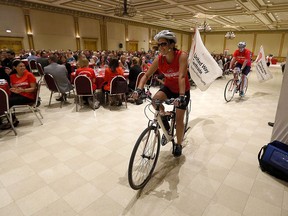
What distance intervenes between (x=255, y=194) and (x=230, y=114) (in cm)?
260

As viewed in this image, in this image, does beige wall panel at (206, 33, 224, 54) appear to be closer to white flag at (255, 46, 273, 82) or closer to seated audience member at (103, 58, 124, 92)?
white flag at (255, 46, 273, 82)

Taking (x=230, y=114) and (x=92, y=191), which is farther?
(x=230, y=114)

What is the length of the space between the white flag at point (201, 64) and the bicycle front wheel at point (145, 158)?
119cm

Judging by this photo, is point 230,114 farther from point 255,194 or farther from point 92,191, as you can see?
point 92,191

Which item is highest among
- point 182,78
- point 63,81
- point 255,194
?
point 182,78

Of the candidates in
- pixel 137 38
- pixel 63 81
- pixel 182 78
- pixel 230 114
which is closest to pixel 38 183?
pixel 182 78

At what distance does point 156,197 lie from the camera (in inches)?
74.2

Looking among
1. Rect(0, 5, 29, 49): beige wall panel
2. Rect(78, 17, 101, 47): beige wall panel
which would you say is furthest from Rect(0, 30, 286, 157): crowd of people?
Rect(78, 17, 101, 47): beige wall panel

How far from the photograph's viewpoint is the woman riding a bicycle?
1.95 metres

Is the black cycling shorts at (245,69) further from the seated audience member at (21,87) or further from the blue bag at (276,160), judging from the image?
the seated audience member at (21,87)

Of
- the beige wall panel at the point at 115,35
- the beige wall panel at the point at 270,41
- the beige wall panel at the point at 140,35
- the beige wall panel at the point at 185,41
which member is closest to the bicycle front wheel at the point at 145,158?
the beige wall panel at the point at 115,35

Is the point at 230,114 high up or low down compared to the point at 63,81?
down

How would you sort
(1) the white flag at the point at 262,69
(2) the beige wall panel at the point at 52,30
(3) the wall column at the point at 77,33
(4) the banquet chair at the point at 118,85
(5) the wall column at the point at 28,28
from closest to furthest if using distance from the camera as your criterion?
(4) the banquet chair at the point at 118,85, (1) the white flag at the point at 262,69, (5) the wall column at the point at 28,28, (2) the beige wall panel at the point at 52,30, (3) the wall column at the point at 77,33

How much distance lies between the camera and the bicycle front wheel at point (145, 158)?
1.92 meters
